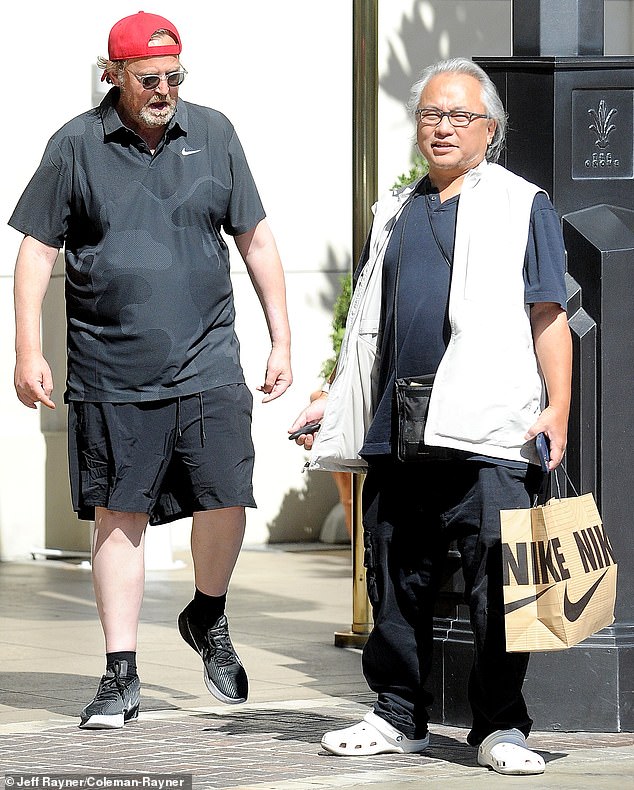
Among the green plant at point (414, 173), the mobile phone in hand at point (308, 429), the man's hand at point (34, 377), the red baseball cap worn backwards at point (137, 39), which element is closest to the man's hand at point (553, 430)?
the mobile phone in hand at point (308, 429)

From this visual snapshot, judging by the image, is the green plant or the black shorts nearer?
the black shorts

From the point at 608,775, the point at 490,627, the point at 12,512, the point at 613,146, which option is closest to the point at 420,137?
the point at 613,146

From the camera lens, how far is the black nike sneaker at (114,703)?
17.0 feet

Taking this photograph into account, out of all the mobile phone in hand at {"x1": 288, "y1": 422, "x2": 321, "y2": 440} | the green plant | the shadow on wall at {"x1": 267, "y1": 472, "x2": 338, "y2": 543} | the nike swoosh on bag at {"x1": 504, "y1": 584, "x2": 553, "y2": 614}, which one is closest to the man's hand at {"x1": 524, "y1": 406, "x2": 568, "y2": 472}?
the nike swoosh on bag at {"x1": 504, "y1": 584, "x2": 553, "y2": 614}

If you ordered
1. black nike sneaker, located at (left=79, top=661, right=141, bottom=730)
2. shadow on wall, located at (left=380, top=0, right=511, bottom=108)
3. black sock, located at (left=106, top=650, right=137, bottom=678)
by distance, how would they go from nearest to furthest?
black nike sneaker, located at (left=79, top=661, right=141, bottom=730)
black sock, located at (left=106, top=650, right=137, bottom=678)
shadow on wall, located at (left=380, top=0, right=511, bottom=108)

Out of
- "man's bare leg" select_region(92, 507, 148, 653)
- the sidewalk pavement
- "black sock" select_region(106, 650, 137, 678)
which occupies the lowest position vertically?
the sidewalk pavement

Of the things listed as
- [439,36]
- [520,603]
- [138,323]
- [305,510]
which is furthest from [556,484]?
[439,36]

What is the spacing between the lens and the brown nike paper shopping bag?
14.7 feet

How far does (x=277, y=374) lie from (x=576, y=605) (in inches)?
53.9

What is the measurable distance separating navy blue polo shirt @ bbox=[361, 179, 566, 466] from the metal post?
2.47 m

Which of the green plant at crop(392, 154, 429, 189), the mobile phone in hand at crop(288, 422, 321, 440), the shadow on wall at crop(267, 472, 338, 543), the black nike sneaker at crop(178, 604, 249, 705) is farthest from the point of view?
the shadow on wall at crop(267, 472, 338, 543)

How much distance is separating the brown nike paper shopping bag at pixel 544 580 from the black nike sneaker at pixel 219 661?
121 centimetres

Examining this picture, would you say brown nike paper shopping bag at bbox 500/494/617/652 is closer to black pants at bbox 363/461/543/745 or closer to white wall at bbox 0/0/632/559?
black pants at bbox 363/461/543/745

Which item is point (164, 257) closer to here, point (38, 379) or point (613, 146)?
point (38, 379)
